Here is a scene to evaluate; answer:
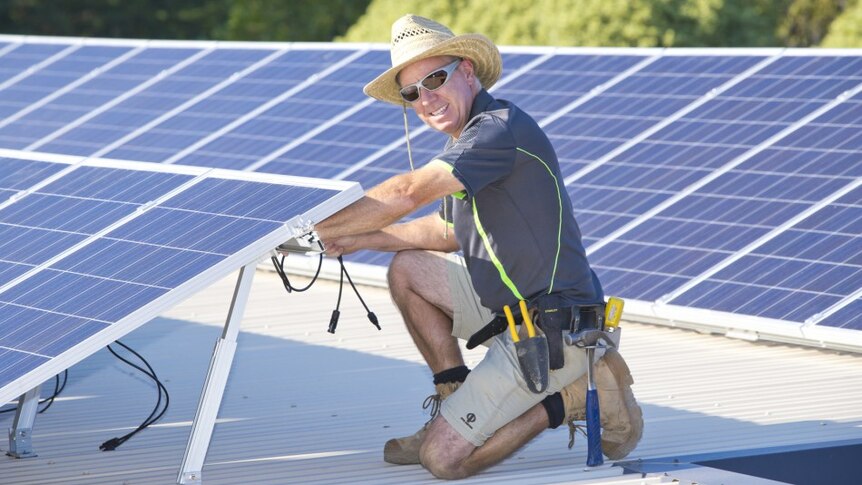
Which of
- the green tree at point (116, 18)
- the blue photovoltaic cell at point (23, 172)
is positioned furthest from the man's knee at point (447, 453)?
the green tree at point (116, 18)

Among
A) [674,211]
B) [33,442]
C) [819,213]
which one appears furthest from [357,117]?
[33,442]

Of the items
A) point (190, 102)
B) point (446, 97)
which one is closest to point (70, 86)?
point (190, 102)

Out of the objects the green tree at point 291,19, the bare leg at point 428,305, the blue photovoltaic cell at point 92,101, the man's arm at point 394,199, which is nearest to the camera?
the man's arm at point 394,199

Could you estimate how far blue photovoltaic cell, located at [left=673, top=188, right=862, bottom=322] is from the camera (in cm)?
1026

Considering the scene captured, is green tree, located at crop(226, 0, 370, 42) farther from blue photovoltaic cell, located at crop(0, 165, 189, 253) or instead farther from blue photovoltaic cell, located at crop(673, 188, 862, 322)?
blue photovoltaic cell, located at crop(0, 165, 189, 253)

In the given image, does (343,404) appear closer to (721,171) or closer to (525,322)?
(525,322)

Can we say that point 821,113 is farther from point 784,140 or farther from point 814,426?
point 814,426

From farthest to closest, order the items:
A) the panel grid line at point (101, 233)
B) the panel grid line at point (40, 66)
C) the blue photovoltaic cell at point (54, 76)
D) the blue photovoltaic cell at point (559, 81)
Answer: the panel grid line at point (40, 66), the blue photovoltaic cell at point (54, 76), the blue photovoltaic cell at point (559, 81), the panel grid line at point (101, 233)

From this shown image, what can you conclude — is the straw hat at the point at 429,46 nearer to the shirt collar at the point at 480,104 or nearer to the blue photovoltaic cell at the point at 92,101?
the shirt collar at the point at 480,104

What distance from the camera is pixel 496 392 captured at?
7230 millimetres

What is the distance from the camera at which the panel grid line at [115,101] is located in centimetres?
1648

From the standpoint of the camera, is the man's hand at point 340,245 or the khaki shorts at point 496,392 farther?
the man's hand at point 340,245

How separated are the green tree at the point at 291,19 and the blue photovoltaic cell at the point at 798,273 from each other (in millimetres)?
29575

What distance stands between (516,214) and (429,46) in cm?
92
